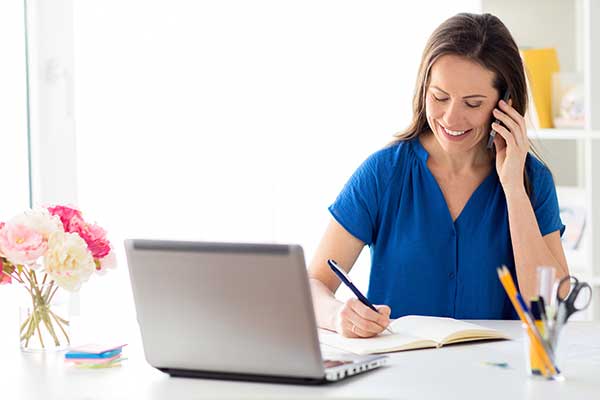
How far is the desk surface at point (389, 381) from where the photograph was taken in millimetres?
1475

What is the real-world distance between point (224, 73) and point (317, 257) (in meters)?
1.67

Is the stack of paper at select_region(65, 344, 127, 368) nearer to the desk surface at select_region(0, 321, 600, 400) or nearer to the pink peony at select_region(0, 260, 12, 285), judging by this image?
the desk surface at select_region(0, 321, 600, 400)

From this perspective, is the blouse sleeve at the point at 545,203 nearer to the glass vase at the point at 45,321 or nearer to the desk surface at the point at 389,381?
the desk surface at the point at 389,381

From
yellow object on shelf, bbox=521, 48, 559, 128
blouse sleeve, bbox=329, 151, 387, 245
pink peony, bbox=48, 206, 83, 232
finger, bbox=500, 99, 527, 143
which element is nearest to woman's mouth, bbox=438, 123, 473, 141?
finger, bbox=500, 99, 527, 143

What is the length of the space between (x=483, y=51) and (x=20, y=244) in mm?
1102

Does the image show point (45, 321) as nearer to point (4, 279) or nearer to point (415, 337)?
point (4, 279)

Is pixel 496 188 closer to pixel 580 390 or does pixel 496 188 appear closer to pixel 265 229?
pixel 580 390

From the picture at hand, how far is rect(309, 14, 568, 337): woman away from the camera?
7.25 feet

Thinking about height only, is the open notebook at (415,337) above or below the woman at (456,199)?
below

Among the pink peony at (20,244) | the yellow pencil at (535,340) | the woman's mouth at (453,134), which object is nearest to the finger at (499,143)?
the woman's mouth at (453,134)

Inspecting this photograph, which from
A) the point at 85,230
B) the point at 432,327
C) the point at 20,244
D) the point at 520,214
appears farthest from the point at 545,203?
the point at 20,244

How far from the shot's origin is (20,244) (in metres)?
1.75

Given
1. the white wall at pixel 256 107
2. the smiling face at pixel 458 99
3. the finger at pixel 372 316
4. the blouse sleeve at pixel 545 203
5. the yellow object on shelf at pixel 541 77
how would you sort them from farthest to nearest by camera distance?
the white wall at pixel 256 107, the yellow object on shelf at pixel 541 77, the blouse sleeve at pixel 545 203, the smiling face at pixel 458 99, the finger at pixel 372 316

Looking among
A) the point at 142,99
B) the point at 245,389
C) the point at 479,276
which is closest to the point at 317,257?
the point at 479,276
